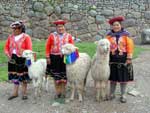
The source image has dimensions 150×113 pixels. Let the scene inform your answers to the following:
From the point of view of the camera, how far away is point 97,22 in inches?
613

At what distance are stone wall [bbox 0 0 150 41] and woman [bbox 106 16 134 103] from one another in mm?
8488

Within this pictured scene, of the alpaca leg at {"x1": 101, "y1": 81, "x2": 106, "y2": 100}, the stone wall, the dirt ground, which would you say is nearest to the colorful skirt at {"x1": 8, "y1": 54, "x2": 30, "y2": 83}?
the dirt ground

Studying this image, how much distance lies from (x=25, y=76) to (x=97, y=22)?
8.62 m

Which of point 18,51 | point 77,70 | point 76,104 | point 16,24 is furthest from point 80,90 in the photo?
point 16,24

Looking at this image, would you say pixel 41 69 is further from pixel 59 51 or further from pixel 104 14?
pixel 104 14

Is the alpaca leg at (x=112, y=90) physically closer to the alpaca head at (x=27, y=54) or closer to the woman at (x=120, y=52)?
the woman at (x=120, y=52)

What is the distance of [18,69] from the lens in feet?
23.8

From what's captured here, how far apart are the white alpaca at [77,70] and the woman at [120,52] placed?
1.52ft

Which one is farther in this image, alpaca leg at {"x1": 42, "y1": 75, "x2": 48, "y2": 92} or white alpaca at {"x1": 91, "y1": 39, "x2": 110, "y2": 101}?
alpaca leg at {"x1": 42, "y1": 75, "x2": 48, "y2": 92}

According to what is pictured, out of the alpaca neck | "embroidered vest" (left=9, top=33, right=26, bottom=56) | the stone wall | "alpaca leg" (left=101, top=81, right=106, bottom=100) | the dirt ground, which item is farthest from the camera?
the stone wall

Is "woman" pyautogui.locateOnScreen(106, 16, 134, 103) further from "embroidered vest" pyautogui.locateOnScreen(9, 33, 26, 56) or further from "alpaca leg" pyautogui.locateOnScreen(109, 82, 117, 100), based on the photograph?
"embroidered vest" pyautogui.locateOnScreen(9, 33, 26, 56)

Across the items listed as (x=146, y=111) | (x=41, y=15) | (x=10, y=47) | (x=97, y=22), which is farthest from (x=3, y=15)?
(x=146, y=111)

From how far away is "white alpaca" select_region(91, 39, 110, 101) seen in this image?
6688 mm

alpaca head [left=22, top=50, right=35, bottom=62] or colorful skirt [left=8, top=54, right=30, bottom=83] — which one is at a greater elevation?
alpaca head [left=22, top=50, right=35, bottom=62]
